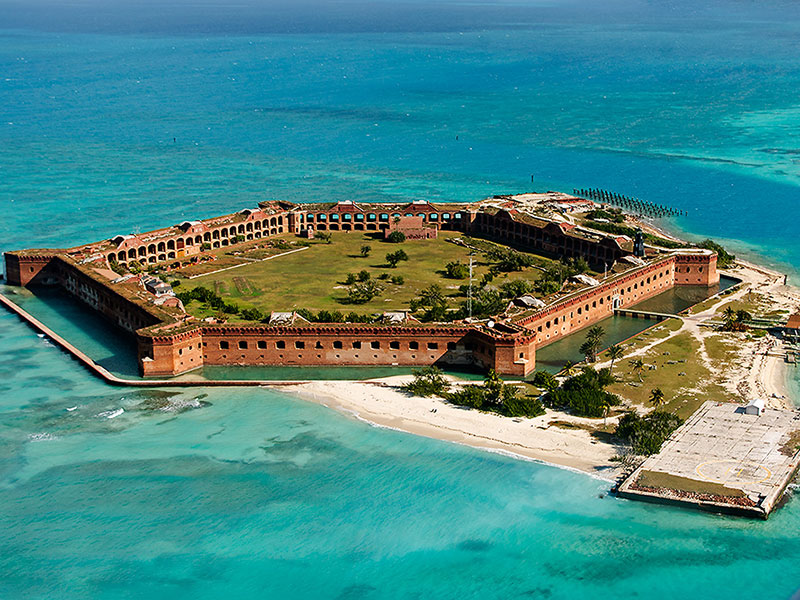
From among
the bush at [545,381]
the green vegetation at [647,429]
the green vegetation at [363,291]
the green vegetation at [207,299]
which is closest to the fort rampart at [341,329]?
the bush at [545,381]

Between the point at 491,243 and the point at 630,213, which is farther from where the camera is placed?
the point at 630,213

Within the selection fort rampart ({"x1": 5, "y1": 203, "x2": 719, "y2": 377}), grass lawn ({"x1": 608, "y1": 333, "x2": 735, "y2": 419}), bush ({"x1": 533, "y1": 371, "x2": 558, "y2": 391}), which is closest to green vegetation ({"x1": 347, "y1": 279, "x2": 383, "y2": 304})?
fort rampart ({"x1": 5, "y1": 203, "x2": 719, "y2": 377})

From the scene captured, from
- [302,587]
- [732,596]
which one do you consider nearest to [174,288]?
[302,587]

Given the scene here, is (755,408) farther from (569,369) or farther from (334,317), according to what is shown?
(334,317)

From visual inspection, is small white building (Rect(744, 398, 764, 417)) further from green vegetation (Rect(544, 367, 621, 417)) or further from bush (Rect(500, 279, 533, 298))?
bush (Rect(500, 279, 533, 298))

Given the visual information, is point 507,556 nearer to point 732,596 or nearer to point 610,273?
point 732,596

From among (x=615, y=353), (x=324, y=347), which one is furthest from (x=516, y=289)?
(x=324, y=347)
